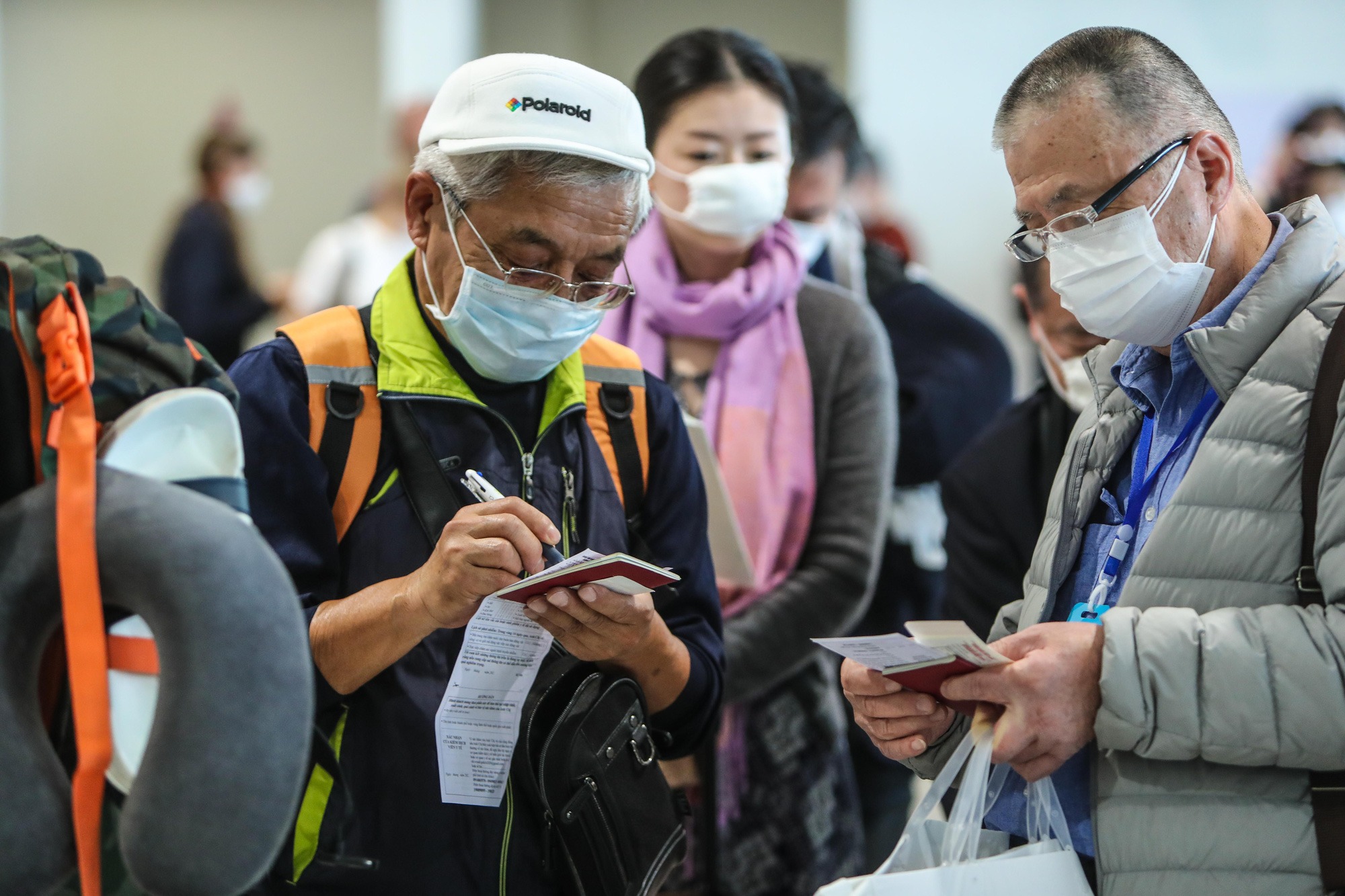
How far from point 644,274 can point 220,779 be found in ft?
6.37

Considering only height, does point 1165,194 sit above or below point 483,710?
above

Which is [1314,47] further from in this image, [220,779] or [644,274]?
[220,779]

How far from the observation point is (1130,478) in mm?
1809

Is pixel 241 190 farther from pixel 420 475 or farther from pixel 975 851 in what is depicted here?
pixel 975 851

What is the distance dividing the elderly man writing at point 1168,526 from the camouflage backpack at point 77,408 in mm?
967

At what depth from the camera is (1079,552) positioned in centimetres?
182

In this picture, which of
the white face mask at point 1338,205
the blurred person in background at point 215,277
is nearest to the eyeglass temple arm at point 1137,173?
the white face mask at point 1338,205

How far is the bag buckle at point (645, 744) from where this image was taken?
184 centimetres

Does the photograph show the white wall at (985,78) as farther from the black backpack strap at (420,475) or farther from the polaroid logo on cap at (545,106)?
the black backpack strap at (420,475)

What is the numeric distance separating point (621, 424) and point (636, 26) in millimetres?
8685

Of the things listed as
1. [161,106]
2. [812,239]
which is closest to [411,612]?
[812,239]

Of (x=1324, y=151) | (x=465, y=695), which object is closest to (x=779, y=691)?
(x=465, y=695)

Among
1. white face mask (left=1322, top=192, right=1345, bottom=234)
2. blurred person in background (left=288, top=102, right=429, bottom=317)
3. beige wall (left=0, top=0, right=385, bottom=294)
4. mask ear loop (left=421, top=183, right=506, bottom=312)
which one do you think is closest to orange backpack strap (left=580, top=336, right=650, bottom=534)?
mask ear loop (left=421, top=183, right=506, bottom=312)

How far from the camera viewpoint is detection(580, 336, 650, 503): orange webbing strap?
197 centimetres
